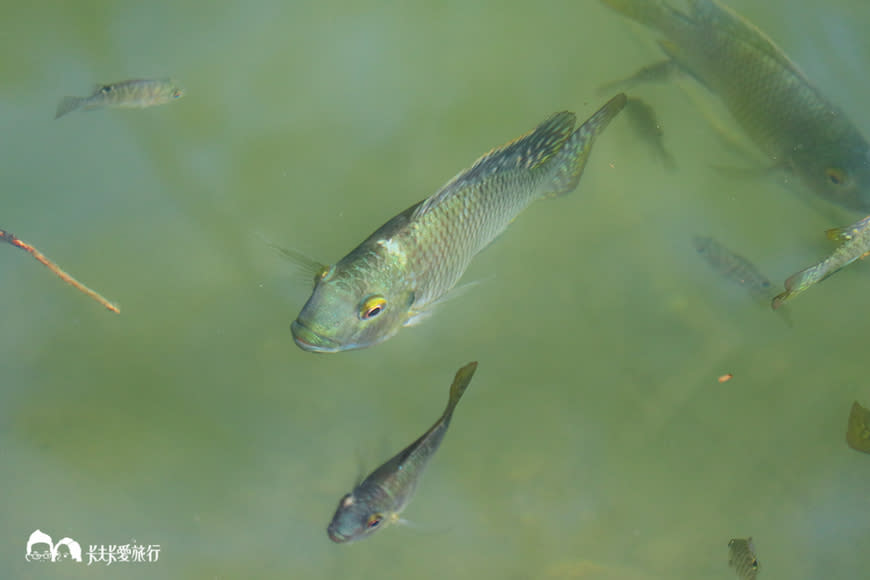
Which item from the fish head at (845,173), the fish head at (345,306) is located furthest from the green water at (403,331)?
the fish head at (345,306)

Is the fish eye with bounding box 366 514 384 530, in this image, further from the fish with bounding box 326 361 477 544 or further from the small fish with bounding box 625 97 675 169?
the small fish with bounding box 625 97 675 169

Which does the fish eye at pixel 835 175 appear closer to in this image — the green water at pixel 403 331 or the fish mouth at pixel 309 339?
the green water at pixel 403 331

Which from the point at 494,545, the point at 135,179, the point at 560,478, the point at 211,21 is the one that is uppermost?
the point at 211,21

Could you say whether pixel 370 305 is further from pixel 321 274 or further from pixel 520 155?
pixel 520 155

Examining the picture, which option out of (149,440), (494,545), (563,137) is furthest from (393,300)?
(149,440)

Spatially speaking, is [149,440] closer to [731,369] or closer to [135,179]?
[135,179]

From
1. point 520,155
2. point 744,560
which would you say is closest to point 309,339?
point 520,155
